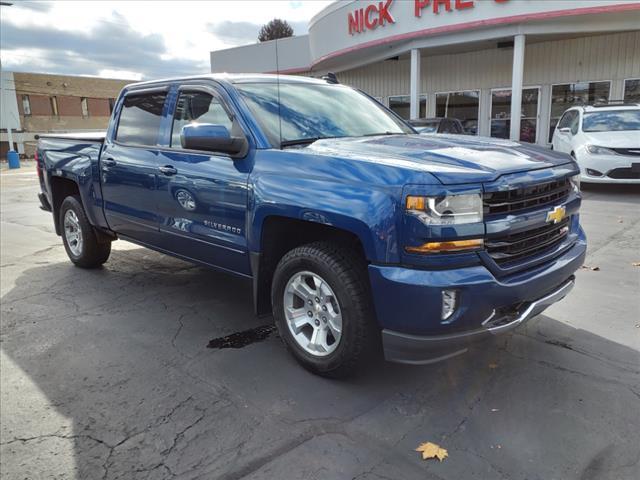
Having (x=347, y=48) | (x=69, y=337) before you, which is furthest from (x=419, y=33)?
(x=69, y=337)

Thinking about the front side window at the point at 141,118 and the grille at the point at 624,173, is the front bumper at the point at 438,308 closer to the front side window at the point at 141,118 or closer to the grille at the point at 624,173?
the front side window at the point at 141,118

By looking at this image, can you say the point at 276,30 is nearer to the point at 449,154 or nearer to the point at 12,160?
the point at 12,160

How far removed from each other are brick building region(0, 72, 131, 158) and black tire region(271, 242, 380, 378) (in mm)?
42049

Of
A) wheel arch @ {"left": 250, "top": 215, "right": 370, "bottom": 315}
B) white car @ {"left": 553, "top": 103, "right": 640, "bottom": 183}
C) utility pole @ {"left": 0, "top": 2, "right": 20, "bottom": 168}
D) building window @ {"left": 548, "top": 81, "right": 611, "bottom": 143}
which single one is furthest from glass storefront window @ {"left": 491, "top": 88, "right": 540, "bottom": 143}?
utility pole @ {"left": 0, "top": 2, "right": 20, "bottom": 168}

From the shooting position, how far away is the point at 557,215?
3.27 m

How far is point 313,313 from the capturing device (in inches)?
135

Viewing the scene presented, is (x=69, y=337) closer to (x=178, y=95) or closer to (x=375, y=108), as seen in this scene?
(x=178, y=95)

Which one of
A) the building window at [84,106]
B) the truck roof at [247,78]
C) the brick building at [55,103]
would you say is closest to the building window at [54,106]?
the brick building at [55,103]

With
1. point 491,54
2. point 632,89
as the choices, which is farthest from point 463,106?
point 632,89

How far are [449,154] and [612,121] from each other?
32.6ft

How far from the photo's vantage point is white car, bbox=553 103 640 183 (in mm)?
10109

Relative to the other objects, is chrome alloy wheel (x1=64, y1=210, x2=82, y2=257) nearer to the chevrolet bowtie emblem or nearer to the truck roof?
the truck roof

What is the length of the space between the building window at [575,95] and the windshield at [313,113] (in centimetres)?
1592

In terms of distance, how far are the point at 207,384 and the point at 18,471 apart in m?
1.12
